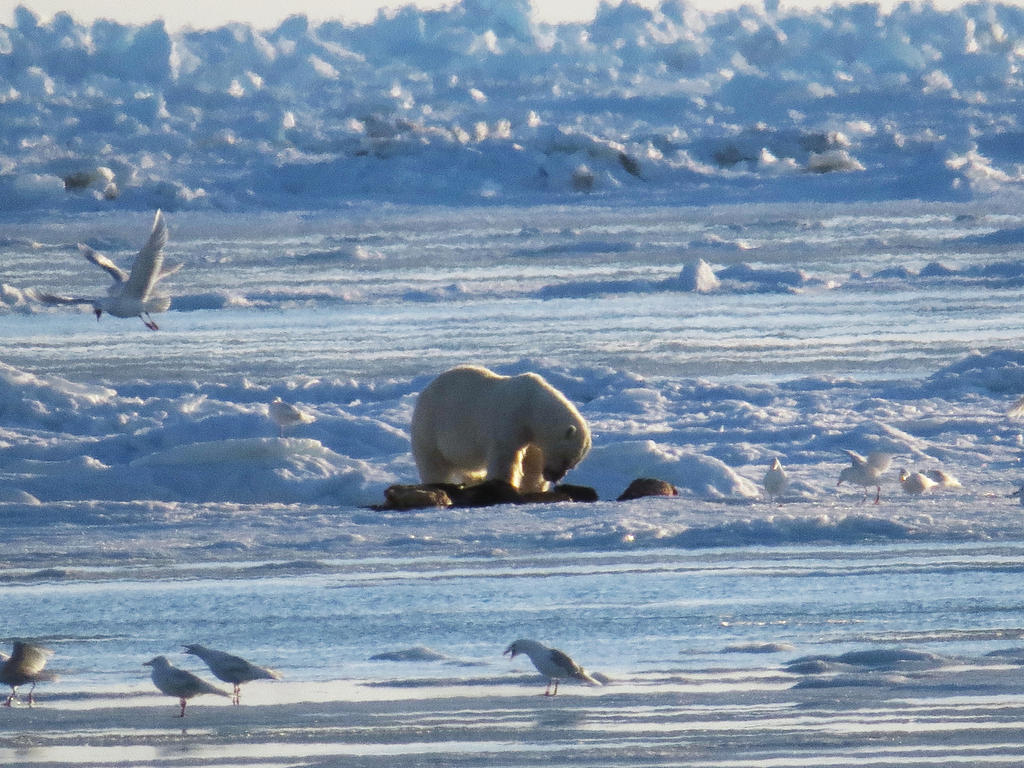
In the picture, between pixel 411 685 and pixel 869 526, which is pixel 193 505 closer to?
pixel 869 526

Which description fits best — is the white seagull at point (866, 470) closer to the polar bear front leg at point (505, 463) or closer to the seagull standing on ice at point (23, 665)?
the polar bear front leg at point (505, 463)

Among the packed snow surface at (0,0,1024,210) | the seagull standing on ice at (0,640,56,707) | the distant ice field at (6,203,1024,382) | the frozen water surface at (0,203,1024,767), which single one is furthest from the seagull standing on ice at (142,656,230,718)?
the packed snow surface at (0,0,1024,210)

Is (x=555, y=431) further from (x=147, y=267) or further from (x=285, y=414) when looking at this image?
(x=147, y=267)

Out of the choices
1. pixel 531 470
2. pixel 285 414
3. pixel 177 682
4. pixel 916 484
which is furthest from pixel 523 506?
pixel 177 682

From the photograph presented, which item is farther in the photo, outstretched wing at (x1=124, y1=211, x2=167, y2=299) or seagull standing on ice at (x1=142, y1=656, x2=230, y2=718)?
outstretched wing at (x1=124, y1=211, x2=167, y2=299)

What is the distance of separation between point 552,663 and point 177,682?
938 mm

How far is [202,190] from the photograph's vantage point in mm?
35156

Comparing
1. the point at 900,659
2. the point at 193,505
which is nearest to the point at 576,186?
the point at 193,505

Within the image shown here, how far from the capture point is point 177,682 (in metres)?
4.77

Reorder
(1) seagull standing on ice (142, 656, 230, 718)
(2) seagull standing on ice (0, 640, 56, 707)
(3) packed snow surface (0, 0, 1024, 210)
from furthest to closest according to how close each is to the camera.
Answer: (3) packed snow surface (0, 0, 1024, 210) < (2) seagull standing on ice (0, 640, 56, 707) < (1) seagull standing on ice (142, 656, 230, 718)

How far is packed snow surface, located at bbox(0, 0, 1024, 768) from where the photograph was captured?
4781 millimetres

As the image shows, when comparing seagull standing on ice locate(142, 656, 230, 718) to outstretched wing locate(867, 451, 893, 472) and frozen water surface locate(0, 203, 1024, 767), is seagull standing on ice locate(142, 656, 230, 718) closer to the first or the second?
frozen water surface locate(0, 203, 1024, 767)

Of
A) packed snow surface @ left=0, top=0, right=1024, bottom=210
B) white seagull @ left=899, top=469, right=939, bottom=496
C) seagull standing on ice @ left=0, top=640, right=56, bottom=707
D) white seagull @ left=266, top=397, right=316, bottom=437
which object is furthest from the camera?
packed snow surface @ left=0, top=0, right=1024, bottom=210

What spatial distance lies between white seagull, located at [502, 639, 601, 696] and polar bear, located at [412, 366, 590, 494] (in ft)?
12.0
